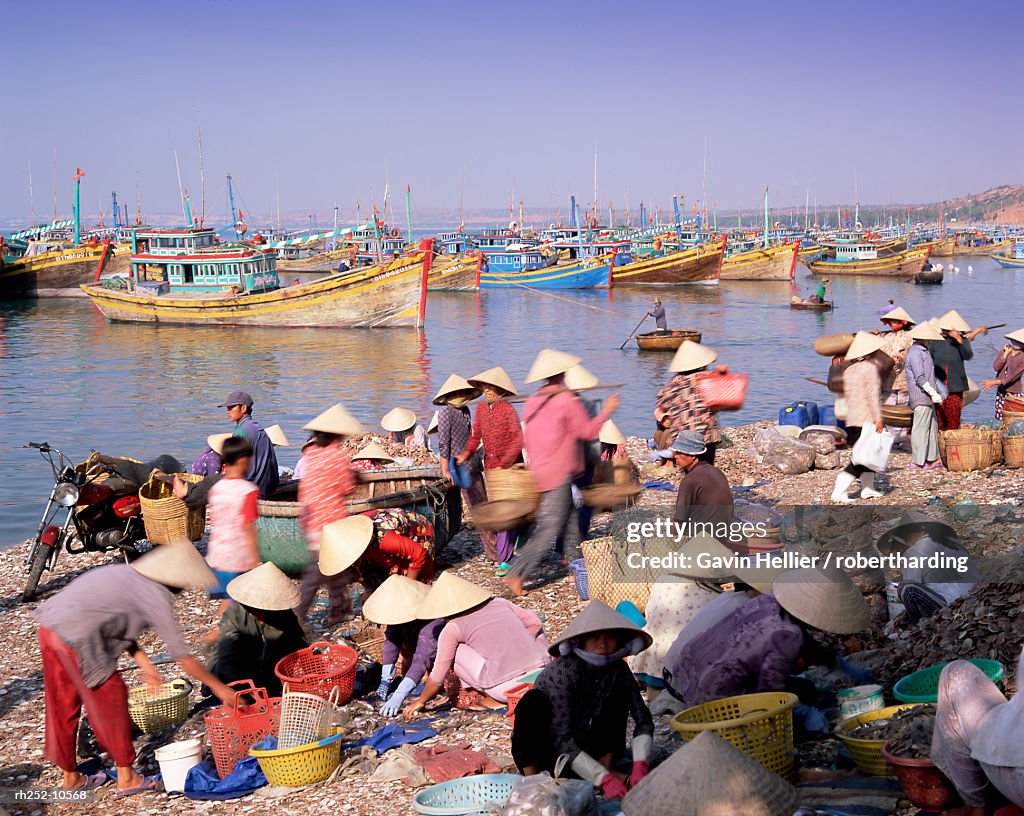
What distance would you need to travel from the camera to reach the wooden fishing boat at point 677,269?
2263 inches

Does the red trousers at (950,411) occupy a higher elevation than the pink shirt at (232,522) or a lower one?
lower

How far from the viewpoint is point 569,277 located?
187ft

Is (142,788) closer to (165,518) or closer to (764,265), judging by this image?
(165,518)

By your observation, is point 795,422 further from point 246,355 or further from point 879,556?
point 246,355

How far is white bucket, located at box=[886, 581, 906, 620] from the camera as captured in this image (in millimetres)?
6121

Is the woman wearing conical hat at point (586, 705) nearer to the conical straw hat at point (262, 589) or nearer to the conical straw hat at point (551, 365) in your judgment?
the conical straw hat at point (262, 589)

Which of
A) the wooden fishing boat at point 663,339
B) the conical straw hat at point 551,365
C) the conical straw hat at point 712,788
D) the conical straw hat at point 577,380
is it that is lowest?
the wooden fishing boat at point 663,339

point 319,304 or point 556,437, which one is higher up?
point 556,437

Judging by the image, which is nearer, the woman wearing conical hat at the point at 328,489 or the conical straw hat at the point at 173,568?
the conical straw hat at the point at 173,568

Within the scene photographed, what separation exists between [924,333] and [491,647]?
21.9 ft

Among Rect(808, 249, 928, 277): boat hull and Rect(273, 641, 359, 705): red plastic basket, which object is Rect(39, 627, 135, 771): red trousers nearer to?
Rect(273, 641, 359, 705): red plastic basket

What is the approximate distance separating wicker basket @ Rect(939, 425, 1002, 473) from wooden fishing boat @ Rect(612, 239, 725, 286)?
47.2 metres

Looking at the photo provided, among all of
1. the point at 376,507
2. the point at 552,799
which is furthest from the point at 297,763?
the point at 376,507

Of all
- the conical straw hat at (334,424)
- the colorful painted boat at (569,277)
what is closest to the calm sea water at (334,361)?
the colorful painted boat at (569,277)
